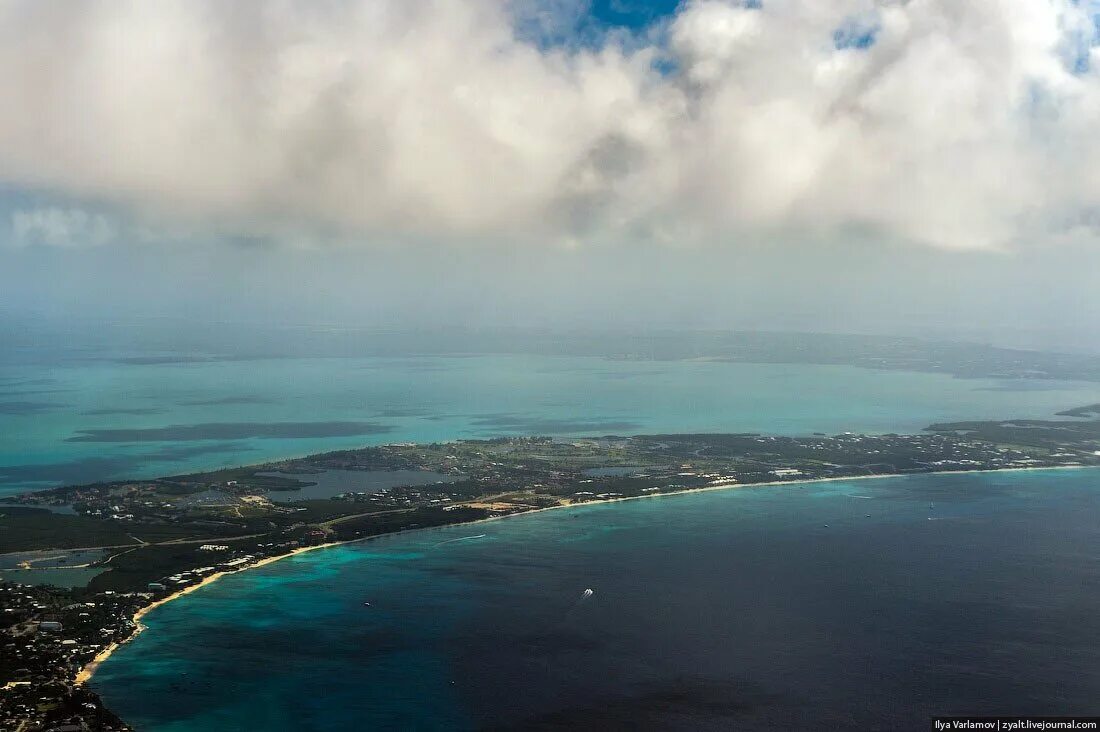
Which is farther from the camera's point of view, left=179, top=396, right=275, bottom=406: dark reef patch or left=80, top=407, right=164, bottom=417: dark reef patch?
left=179, top=396, right=275, bottom=406: dark reef patch

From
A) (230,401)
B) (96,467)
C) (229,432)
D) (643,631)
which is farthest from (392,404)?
(643,631)

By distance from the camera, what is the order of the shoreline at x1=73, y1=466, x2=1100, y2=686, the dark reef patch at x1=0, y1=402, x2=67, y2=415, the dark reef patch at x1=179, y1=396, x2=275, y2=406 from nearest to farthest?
the shoreline at x1=73, y1=466, x2=1100, y2=686
the dark reef patch at x1=0, y1=402, x2=67, y2=415
the dark reef patch at x1=179, y1=396, x2=275, y2=406

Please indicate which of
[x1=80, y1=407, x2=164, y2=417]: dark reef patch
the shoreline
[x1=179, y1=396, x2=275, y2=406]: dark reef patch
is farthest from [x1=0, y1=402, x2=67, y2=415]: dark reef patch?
the shoreline

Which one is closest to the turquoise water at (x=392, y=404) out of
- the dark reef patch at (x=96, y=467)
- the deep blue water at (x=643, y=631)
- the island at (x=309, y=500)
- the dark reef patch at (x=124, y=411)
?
the dark reef patch at (x=96, y=467)

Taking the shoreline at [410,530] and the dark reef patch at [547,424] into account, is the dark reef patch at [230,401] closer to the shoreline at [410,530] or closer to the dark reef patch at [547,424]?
the dark reef patch at [547,424]

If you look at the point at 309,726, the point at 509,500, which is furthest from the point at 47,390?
the point at 309,726

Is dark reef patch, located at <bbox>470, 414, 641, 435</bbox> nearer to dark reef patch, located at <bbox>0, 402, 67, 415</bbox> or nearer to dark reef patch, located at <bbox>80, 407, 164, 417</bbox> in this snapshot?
dark reef patch, located at <bbox>80, 407, 164, 417</bbox>

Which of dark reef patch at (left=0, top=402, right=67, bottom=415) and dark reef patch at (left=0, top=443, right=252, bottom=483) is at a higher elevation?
dark reef patch at (left=0, top=402, right=67, bottom=415)
